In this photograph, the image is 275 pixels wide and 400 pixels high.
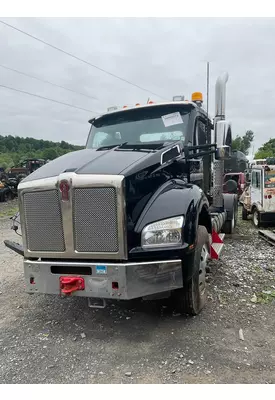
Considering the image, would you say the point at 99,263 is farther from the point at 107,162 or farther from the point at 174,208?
the point at 107,162

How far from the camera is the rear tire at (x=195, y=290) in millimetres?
3256

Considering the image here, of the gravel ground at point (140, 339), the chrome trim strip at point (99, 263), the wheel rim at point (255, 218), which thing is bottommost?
the wheel rim at point (255, 218)

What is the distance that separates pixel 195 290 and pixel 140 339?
0.75m

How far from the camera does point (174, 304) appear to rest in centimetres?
345

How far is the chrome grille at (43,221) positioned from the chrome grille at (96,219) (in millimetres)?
215

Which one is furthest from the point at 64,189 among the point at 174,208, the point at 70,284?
the point at 174,208

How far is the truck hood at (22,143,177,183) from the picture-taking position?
296cm

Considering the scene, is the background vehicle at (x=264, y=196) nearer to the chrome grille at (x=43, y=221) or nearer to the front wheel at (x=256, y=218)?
the front wheel at (x=256, y=218)

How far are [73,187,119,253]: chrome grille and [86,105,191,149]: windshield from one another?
63.9 inches

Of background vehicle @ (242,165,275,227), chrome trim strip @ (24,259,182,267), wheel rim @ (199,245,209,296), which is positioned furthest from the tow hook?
background vehicle @ (242,165,275,227)

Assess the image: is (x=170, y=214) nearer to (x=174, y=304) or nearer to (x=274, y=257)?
(x=174, y=304)

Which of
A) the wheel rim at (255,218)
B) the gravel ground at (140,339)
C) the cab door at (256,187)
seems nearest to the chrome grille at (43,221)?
the gravel ground at (140,339)

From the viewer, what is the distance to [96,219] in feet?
9.50

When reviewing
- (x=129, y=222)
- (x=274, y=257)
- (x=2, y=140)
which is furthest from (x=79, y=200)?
(x=2, y=140)
